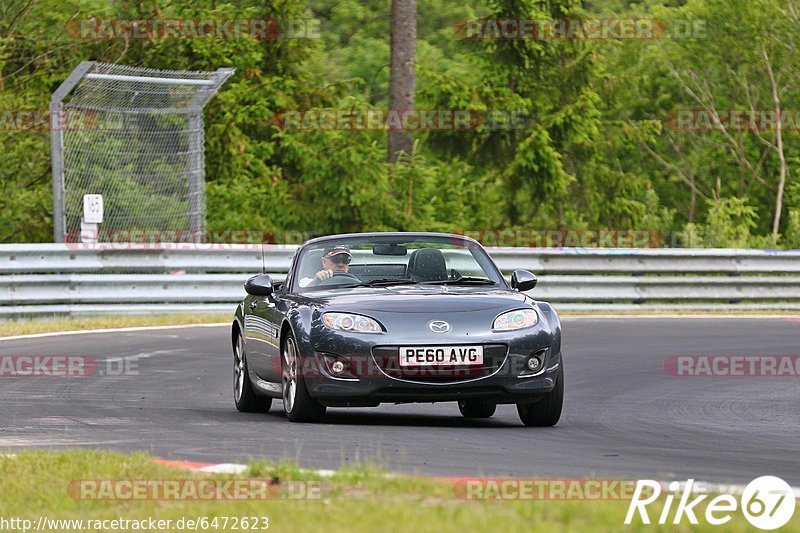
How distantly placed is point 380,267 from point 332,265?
344mm

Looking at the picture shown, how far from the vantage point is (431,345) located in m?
10.1

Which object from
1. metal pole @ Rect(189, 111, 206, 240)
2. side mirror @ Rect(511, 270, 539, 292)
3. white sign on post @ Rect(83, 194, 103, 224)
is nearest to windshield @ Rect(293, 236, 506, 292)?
side mirror @ Rect(511, 270, 539, 292)

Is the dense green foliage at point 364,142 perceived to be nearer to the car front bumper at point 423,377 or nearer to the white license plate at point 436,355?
the car front bumper at point 423,377

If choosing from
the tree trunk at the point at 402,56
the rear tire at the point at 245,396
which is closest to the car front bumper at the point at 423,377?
the rear tire at the point at 245,396

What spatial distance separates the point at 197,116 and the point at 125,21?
973 cm

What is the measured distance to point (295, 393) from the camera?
415 inches

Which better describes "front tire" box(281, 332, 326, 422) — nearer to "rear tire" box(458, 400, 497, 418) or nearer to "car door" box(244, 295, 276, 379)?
"car door" box(244, 295, 276, 379)

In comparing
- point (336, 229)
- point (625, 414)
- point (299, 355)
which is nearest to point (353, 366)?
point (299, 355)

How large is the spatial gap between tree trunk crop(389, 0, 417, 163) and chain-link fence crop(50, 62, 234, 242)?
8115 mm

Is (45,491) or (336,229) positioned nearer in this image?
(45,491)

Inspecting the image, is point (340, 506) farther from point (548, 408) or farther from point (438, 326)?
point (548, 408)

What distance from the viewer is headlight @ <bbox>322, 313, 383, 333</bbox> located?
33.7ft

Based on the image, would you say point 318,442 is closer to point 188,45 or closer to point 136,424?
point 136,424

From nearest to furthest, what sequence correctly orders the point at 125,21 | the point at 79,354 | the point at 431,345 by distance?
1. the point at 431,345
2. the point at 79,354
3. the point at 125,21
